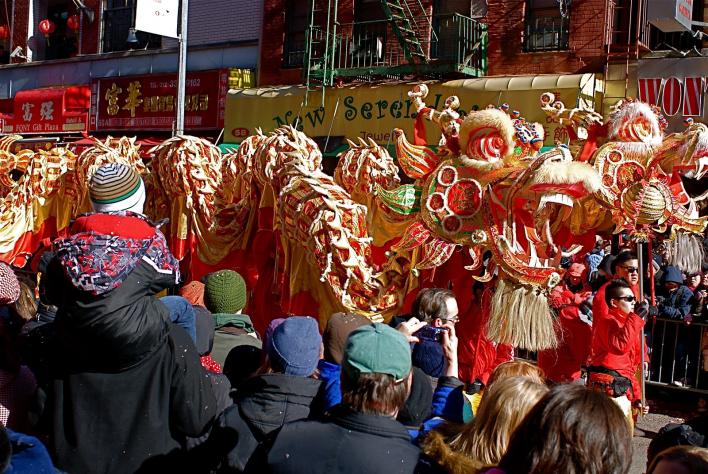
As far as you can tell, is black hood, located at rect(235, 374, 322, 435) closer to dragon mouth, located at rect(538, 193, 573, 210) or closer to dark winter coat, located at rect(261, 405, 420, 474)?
dark winter coat, located at rect(261, 405, 420, 474)

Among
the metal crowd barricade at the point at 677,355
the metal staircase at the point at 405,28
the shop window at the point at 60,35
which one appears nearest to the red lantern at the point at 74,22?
the shop window at the point at 60,35

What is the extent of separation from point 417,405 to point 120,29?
56.9 ft

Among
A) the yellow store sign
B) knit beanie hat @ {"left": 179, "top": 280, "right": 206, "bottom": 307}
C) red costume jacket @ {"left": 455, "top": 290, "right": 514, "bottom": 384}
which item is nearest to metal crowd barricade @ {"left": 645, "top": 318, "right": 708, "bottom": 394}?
red costume jacket @ {"left": 455, "top": 290, "right": 514, "bottom": 384}

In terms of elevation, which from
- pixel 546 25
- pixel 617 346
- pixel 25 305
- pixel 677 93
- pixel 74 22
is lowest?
pixel 617 346

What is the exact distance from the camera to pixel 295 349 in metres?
3.29

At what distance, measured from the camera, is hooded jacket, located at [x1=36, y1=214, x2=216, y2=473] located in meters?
3.01

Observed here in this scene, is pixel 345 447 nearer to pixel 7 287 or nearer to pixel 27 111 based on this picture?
pixel 7 287

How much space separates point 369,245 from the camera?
7246 millimetres

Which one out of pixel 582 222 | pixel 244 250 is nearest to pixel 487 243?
pixel 582 222

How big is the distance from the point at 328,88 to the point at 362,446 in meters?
13.4

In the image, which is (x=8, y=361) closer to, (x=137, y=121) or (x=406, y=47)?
(x=406, y=47)

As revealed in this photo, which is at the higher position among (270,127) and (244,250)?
(270,127)

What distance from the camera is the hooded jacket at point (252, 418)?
3160 millimetres

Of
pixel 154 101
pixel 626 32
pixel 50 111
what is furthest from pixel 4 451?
pixel 50 111
